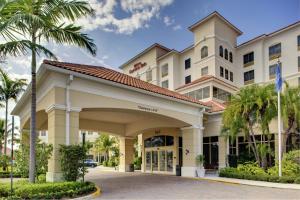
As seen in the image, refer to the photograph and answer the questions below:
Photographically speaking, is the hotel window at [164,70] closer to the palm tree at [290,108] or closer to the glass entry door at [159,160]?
the glass entry door at [159,160]

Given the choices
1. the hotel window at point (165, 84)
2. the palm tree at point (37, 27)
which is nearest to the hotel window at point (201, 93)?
the hotel window at point (165, 84)

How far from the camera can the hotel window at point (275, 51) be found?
35.8 metres

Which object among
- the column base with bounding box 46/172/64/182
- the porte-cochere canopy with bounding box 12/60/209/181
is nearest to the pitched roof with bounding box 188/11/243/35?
the porte-cochere canopy with bounding box 12/60/209/181

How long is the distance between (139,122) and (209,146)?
22.6 feet

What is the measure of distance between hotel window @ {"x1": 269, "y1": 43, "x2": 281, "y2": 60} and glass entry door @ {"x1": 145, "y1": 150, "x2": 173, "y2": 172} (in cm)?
1860

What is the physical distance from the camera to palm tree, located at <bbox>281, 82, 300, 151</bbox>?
64.7ft

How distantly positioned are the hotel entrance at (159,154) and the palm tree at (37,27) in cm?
1670

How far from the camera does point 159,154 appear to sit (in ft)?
98.9

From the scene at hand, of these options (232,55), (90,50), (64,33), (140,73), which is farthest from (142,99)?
(140,73)

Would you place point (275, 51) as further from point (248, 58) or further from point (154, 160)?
point (154, 160)

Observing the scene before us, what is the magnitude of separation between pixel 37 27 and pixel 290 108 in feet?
56.0

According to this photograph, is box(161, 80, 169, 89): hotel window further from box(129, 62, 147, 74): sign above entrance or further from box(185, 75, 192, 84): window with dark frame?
box(129, 62, 147, 74): sign above entrance

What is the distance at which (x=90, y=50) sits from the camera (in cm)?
1460

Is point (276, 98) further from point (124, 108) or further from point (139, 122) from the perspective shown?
point (139, 122)
